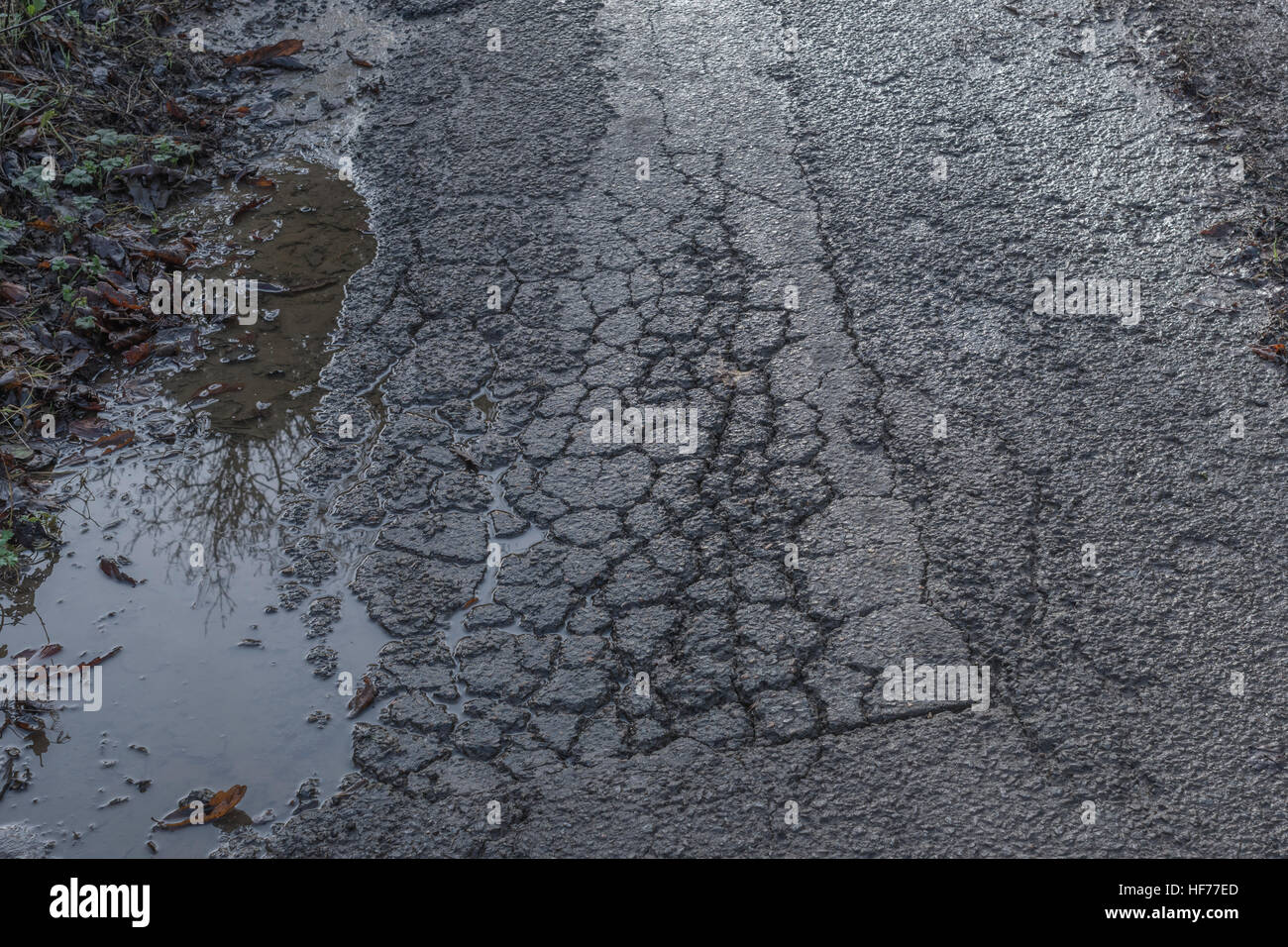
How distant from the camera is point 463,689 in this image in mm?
2906

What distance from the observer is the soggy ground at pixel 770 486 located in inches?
104

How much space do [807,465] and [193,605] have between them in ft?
6.55

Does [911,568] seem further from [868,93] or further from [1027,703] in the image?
[868,93]

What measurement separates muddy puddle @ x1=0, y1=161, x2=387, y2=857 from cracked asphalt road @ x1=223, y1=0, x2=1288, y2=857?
0.15m

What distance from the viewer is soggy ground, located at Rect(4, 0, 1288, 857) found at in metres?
2.65

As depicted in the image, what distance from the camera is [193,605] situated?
10.5ft

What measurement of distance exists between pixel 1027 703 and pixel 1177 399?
144 cm
